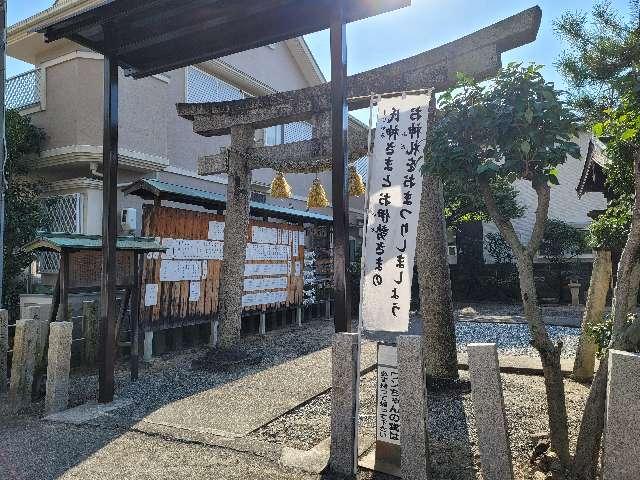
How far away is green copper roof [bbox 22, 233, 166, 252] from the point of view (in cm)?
585

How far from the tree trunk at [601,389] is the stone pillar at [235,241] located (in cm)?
577

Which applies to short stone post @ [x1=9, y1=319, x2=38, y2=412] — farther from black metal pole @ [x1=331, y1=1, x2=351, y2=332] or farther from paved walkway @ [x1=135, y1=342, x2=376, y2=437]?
black metal pole @ [x1=331, y1=1, x2=351, y2=332]

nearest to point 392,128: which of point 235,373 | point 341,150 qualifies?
point 341,150

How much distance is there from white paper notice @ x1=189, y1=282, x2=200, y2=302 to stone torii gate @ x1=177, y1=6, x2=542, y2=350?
1.56 meters

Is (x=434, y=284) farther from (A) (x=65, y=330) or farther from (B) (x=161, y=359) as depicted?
(B) (x=161, y=359)

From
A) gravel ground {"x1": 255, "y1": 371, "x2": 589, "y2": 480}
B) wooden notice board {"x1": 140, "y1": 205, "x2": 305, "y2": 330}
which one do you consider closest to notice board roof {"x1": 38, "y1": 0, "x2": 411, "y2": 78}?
wooden notice board {"x1": 140, "y1": 205, "x2": 305, "y2": 330}

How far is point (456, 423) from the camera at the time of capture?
4.81 meters

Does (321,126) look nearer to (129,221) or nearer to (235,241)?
(235,241)

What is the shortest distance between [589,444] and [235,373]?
5.34 m

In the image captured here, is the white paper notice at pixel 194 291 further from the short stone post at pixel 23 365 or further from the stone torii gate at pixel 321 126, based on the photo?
the short stone post at pixel 23 365

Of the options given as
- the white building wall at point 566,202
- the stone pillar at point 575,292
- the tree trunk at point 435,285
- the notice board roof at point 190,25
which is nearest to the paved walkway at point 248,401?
the tree trunk at point 435,285

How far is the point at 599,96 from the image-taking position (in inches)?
588

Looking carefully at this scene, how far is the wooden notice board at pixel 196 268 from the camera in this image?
836 cm

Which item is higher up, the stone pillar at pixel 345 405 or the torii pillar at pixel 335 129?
the torii pillar at pixel 335 129
